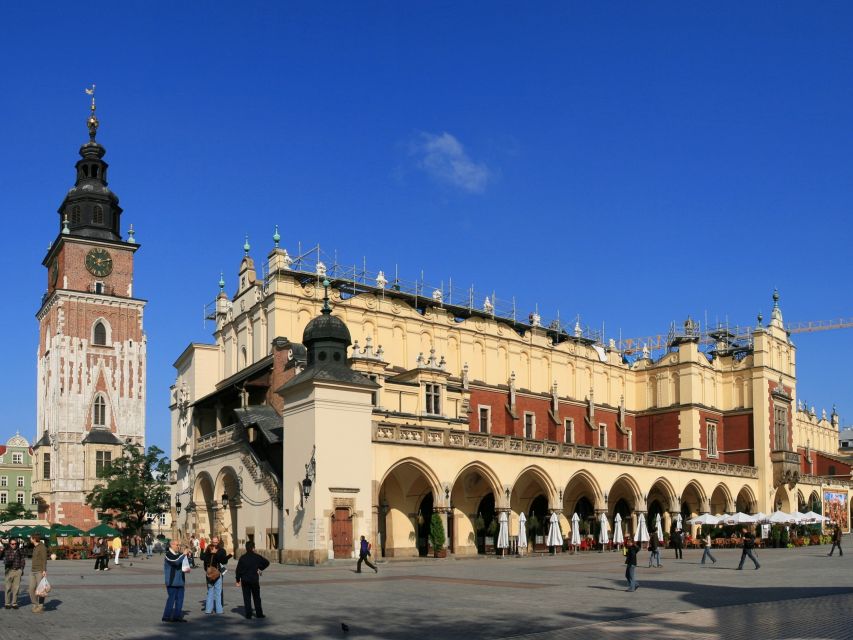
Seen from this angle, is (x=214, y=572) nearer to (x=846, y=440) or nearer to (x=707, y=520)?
(x=707, y=520)

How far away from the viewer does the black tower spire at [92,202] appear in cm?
8175

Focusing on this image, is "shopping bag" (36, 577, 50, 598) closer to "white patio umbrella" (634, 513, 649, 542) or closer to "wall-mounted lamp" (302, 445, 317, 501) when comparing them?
"wall-mounted lamp" (302, 445, 317, 501)

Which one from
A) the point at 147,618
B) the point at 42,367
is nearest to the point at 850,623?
the point at 147,618

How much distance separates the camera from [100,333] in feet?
260

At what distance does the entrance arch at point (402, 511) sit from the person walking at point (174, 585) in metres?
25.5

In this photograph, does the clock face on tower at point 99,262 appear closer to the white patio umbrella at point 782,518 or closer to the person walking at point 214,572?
the white patio umbrella at point 782,518

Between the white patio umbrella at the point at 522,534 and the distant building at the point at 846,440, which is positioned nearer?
the white patio umbrella at the point at 522,534

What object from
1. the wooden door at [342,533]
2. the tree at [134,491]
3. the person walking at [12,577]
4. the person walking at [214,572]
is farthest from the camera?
the tree at [134,491]

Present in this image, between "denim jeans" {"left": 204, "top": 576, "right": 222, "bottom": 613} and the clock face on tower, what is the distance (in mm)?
64535

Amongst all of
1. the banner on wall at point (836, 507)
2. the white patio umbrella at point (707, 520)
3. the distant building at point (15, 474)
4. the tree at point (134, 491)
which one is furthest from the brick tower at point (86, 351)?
the banner on wall at point (836, 507)

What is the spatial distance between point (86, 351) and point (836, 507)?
197 feet

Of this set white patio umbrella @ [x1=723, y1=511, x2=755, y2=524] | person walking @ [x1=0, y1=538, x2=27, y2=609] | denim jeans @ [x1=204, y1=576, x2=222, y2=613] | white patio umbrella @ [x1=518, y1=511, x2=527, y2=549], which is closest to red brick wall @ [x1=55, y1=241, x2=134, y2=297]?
white patio umbrella @ [x1=518, y1=511, x2=527, y2=549]

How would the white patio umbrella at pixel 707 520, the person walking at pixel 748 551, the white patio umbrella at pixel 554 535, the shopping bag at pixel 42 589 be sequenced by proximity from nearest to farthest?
the shopping bag at pixel 42 589 → the person walking at pixel 748 551 → the white patio umbrella at pixel 554 535 → the white patio umbrella at pixel 707 520

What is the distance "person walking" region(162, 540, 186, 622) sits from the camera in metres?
18.4
